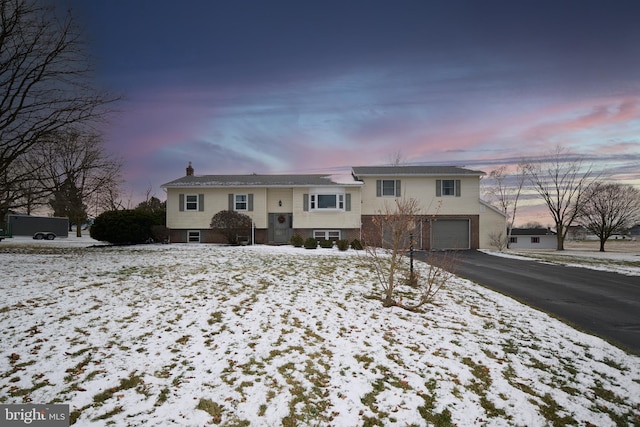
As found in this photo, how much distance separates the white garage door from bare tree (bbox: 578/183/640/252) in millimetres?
23068

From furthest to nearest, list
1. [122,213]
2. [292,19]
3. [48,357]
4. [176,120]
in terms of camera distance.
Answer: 1. [122,213]
2. [176,120]
3. [292,19]
4. [48,357]

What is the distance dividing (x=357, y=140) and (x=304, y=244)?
23.7ft

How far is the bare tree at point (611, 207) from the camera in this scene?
37312 millimetres

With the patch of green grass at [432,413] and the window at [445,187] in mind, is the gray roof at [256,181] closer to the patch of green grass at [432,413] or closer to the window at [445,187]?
the window at [445,187]

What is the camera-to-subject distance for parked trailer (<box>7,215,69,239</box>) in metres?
36.3

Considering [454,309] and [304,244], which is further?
[304,244]

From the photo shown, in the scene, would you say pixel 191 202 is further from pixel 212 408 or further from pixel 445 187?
pixel 212 408

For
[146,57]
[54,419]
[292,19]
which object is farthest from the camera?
[146,57]

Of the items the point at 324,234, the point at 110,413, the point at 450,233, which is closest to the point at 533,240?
the point at 450,233

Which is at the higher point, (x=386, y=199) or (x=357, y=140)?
(x=357, y=140)

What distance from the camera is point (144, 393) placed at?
4.11 metres

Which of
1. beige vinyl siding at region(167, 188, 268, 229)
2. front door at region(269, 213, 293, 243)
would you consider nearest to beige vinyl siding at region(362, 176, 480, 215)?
front door at region(269, 213, 293, 243)

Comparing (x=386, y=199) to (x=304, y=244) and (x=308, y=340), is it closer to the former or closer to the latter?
(x=304, y=244)

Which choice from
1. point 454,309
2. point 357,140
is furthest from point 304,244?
point 454,309
